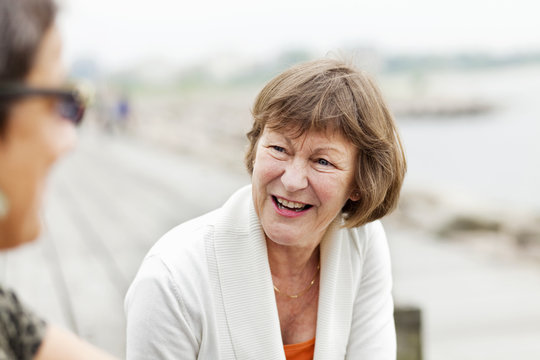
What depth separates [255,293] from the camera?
5.79 ft

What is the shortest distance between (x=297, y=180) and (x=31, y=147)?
38.9 inches

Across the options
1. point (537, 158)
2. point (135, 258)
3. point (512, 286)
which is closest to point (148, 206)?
point (135, 258)

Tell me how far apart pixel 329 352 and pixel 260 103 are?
0.78 metres

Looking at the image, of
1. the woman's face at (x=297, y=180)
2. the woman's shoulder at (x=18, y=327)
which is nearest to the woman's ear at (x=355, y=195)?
the woman's face at (x=297, y=180)

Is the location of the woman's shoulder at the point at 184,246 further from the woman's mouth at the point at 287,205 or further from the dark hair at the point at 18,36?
the dark hair at the point at 18,36

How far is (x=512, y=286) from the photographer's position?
202 inches

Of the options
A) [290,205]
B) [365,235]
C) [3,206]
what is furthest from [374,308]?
[3,206]

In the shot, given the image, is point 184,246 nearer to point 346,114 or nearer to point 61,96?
point 346,114

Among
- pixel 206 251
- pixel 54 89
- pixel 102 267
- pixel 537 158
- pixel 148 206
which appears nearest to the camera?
pixel 54 89

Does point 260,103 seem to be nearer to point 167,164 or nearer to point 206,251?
point 206,251

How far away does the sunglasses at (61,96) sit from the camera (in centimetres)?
79

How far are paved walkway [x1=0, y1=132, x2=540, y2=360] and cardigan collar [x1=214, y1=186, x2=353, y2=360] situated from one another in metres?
1.43

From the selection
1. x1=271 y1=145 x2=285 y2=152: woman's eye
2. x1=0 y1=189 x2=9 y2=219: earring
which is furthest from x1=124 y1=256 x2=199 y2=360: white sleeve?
x1=0 y1=189 x2=9 y2=219: earring

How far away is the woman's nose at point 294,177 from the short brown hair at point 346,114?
0.32ft
